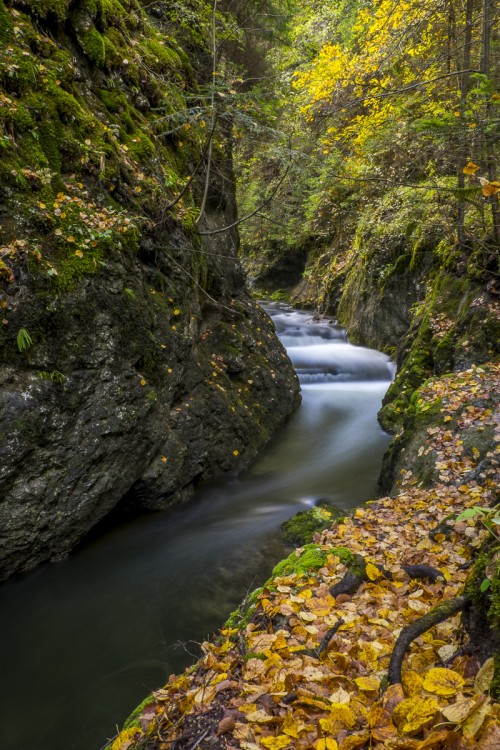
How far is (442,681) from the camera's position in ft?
5.49

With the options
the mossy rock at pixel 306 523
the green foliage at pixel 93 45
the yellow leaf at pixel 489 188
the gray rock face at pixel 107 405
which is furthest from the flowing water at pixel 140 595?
the green foliage at pixel 93 45

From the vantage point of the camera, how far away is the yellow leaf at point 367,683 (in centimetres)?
188

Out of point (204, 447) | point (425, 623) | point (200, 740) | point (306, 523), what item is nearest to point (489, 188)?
point (425, 623)

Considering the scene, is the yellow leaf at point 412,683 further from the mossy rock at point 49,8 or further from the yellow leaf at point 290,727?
the mossy rock at point 49,8

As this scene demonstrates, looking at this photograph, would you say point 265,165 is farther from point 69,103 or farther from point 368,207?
point 69,103

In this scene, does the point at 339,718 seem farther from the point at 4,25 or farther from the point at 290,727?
the point at 4,25

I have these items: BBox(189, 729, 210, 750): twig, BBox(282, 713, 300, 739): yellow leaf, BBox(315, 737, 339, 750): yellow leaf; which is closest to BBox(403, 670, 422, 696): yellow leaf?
BBox(315, 737, 339, 750): yellow leaf

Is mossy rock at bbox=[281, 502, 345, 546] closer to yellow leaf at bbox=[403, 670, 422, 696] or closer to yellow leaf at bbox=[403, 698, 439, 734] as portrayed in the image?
yellow leaf at bbox=[403, 670, 422, 696]

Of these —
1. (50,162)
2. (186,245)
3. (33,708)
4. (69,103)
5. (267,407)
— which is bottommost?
(33,708)

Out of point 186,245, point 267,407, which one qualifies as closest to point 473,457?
point 267,407

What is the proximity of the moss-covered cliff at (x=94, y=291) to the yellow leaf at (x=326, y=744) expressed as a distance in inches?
153

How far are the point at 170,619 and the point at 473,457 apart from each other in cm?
377

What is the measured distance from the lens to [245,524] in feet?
20.5

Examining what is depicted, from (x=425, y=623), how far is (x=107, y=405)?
4217 mm
